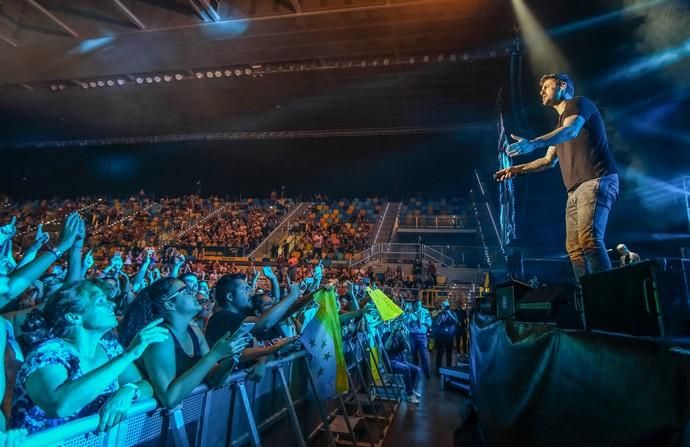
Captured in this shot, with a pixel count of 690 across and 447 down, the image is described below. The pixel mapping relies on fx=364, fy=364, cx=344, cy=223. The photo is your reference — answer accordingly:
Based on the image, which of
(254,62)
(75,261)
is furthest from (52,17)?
(75,261)

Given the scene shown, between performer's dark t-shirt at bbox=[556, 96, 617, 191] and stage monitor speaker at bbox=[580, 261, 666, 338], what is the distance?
1.04 meters

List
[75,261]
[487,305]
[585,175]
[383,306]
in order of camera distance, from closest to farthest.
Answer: [585,175] → [75,261] → [487,305] → [383,306]

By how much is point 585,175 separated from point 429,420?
4.10m

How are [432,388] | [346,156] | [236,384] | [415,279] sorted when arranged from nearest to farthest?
[236,384], [432,388], [415,279], [346,156]

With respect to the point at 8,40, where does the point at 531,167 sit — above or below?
below

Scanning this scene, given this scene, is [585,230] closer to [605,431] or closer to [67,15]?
[605,431]

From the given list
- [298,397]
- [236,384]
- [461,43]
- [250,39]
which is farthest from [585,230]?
[250,39]

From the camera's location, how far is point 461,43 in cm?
1125

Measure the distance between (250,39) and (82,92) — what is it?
9165 mm

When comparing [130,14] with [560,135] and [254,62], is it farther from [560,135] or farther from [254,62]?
A: [560,135]

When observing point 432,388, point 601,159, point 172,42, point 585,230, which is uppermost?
point 172,42

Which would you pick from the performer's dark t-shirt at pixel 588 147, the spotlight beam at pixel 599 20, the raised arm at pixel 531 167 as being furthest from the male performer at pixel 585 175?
the spotlight beam at pixel 599 20

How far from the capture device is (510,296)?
12.5 feet

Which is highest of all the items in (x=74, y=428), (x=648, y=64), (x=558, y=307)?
(x=648, y=64)
